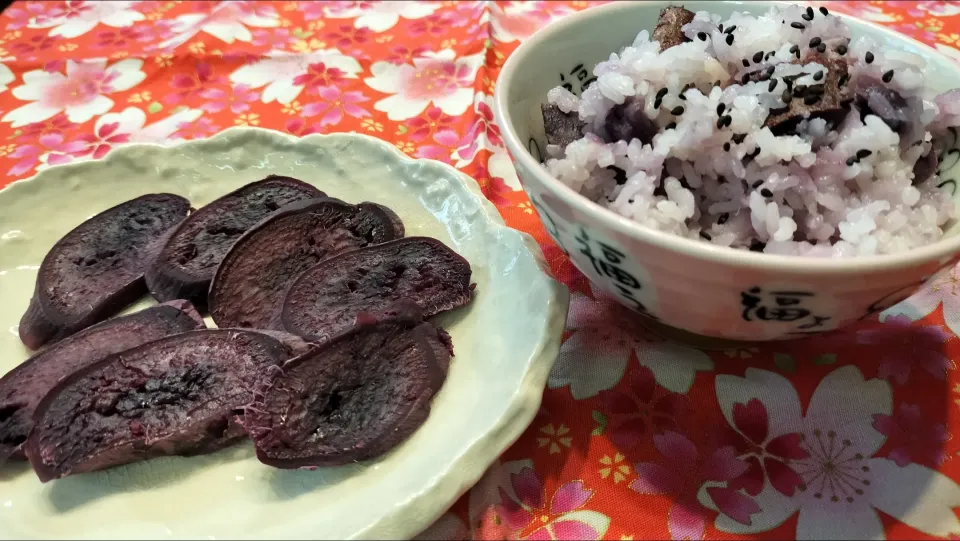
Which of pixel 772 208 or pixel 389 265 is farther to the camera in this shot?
pixel 389 265

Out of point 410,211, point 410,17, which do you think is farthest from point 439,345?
point 410,17

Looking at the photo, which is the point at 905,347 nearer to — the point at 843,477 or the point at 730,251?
the point at 843,477

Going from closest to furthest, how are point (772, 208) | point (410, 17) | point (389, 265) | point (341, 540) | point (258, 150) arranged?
1. point (341, 540)
2. point (772, 208)
3. point (389, 265)
4. point (258, 150)
5. point (410, 17)

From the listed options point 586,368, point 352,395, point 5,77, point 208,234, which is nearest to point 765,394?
point 586,368

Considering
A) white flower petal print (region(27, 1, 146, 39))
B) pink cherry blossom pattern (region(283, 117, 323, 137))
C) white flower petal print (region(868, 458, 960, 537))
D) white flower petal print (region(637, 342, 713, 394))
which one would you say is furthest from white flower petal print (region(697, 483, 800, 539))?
white flower petal print (region(27, 1, 146, 39))

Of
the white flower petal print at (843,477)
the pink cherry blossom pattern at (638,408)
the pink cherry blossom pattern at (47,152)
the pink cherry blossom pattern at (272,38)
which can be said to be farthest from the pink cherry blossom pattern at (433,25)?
the white flower petal print at (843,477)

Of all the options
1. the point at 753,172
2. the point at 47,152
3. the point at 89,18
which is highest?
the point at 753,172

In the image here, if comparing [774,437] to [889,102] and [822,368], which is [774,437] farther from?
[889,102]
